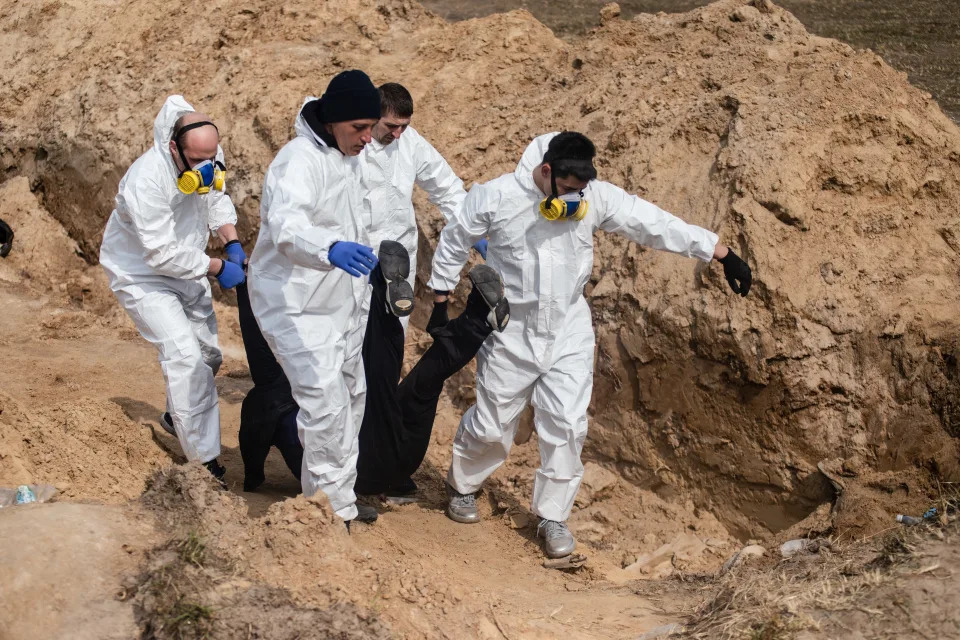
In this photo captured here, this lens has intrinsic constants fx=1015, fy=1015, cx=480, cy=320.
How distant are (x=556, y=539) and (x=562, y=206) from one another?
1722 millimetres

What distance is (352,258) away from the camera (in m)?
4.14

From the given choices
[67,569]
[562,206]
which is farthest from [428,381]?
[67,569]

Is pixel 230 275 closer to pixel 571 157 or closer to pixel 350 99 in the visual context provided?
pixel 350 99

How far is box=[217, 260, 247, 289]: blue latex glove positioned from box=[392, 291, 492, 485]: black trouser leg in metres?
1.02

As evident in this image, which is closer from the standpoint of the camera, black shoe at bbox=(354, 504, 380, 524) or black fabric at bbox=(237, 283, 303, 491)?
black shoe at bbox=(354, 504, 380, 524)

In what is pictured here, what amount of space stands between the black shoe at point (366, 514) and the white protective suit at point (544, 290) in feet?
2.23

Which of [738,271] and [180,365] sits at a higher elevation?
[738,271]

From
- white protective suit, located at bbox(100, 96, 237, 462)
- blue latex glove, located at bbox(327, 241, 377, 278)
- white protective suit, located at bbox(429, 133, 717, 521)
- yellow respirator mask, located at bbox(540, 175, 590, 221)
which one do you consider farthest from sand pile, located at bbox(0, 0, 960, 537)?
blue latex glove, located at bbox(327, 241, 377, 278)

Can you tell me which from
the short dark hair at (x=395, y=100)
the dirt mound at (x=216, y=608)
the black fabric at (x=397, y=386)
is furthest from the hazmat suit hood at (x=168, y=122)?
the dirt mound at (x=216, y=608)

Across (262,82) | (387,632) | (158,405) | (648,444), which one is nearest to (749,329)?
(648,444)

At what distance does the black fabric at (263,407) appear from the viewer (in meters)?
5.21

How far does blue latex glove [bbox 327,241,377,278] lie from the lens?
413cm

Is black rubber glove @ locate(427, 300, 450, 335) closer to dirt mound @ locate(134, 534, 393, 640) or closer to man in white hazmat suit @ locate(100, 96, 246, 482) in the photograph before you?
man in white hazmat suit @ locate(100, 96, 246, 482)

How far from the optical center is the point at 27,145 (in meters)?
9.23
